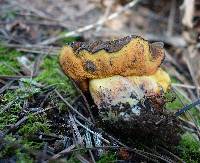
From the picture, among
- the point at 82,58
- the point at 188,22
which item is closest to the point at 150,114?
the point at 82,58

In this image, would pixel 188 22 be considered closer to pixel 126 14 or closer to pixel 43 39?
pixel 126 14

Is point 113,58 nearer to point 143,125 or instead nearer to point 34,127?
point 143,125

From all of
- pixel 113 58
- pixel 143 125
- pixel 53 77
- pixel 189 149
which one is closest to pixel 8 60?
pixel 53 77

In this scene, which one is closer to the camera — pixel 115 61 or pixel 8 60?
pixel 115 61

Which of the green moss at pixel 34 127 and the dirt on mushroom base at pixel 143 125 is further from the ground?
the green moss at pixel 34 127

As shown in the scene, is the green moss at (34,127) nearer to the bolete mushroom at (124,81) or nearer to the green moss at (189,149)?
the bolete mushroom at (124,81)

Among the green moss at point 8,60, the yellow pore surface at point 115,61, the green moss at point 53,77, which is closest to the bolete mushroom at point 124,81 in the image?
the yellow pore surface at point 115,61

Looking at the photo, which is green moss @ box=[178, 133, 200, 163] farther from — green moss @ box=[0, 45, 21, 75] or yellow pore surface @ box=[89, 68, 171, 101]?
green moss @ box=[0, 45, 21, 75]

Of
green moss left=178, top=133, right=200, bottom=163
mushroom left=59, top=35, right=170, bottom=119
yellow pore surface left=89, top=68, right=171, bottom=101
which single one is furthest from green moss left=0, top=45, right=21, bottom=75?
green moss left=178, top=133, right=200, bottom=163

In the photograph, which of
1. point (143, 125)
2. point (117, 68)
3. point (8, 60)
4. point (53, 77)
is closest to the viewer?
point (143, 125)
